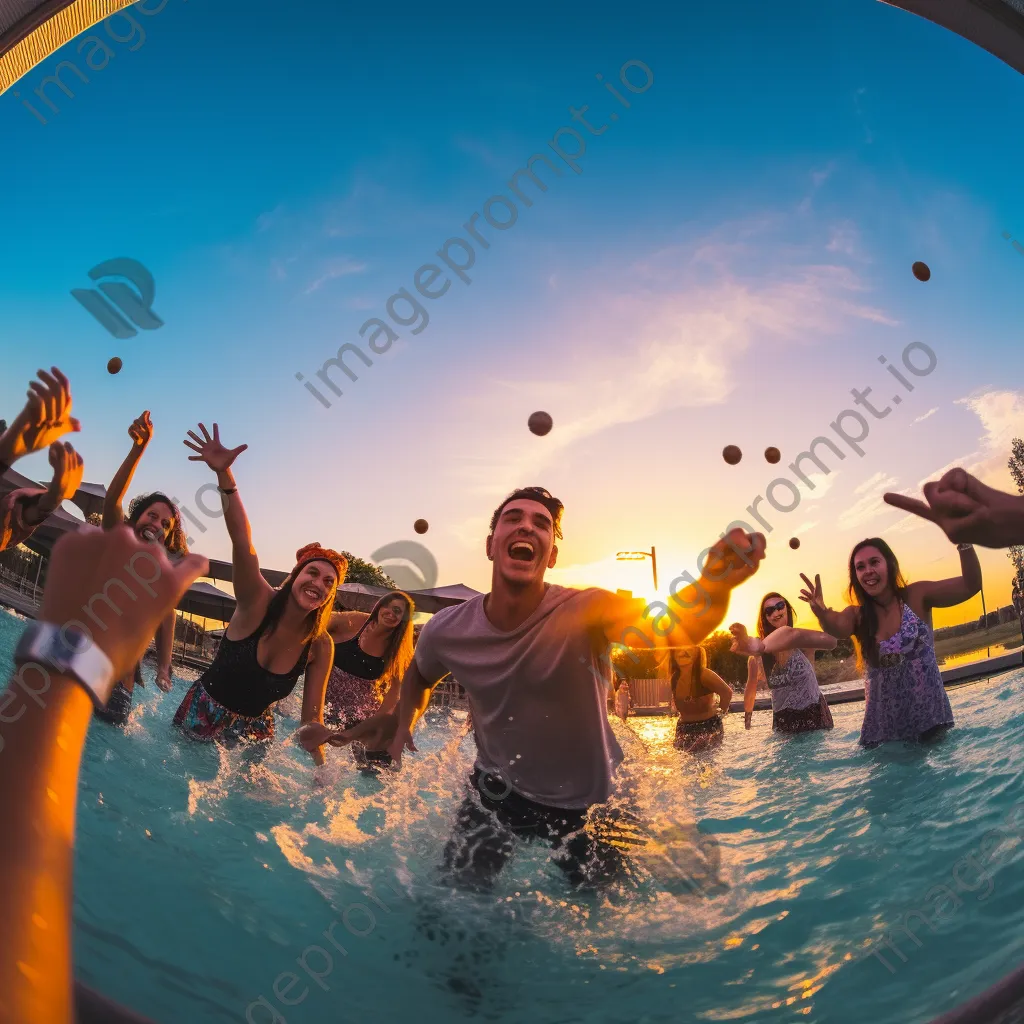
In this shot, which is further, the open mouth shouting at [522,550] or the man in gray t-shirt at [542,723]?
the open mouth shouting at [522,550]

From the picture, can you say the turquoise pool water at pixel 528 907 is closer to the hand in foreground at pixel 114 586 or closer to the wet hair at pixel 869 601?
the wet hair at pixel 869 601

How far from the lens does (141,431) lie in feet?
12.2

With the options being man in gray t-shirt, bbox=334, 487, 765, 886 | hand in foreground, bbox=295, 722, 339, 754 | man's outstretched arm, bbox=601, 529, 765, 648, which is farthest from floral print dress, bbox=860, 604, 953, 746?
hand in foreground, bbox=295, 722, 339, 754

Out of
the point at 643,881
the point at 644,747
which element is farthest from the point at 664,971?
the point at 644,747

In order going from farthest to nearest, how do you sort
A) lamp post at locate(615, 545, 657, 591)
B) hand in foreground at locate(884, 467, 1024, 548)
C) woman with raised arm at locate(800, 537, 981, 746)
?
lamp post at locate(615, 545, 657, 591) → woman with raised arm at locate(800, 537, 981, 746) → hand in foreground at locate(884, 467, 1024, 548)

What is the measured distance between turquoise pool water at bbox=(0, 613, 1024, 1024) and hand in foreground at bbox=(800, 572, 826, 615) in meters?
1.30

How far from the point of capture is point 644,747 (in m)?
9.06

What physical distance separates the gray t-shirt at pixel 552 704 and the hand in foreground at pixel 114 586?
254cm

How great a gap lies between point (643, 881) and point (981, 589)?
354cm

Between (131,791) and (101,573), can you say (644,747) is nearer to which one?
(131,791)

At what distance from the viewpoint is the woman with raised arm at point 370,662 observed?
640 centimetres

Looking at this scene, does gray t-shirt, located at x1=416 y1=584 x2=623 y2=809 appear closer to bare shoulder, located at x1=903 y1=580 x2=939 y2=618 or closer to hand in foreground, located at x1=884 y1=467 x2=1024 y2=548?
hand in foreground, located at x1=884 y1=467 x2=1024 y2=548

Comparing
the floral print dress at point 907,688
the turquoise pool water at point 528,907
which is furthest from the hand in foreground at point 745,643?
the turquoise pool water at point 528,907

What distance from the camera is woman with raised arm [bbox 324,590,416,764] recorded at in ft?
21.0
